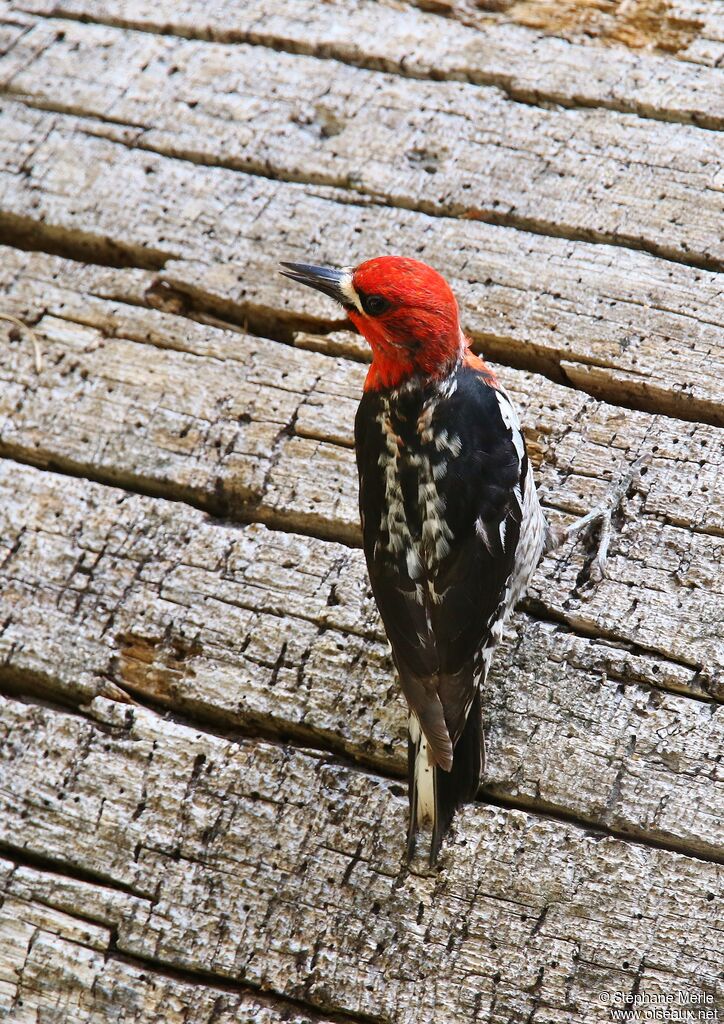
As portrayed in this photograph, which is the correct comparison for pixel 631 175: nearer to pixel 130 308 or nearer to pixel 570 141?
pixel 570 141

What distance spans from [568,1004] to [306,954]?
673 mm

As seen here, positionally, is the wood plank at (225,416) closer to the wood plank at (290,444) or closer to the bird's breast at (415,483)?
the wood plank at (290,444)

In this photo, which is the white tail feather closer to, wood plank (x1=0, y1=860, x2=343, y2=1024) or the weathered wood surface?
the weathered wood surface

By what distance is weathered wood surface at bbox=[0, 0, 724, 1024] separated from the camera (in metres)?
2.48

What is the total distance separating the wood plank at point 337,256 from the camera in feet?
10.1

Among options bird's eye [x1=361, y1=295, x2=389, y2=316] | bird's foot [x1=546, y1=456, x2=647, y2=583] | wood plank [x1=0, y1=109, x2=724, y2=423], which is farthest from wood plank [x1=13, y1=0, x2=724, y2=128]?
bird's foot [x1=546, y1=456, x2=647, y2=583]

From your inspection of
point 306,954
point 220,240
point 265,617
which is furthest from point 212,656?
point 220,240

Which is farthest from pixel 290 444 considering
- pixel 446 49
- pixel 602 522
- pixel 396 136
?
pixel 446 49

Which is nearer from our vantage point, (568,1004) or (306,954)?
(568,1004)

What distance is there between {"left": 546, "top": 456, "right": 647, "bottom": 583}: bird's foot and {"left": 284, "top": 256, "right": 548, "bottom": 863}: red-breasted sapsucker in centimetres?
7

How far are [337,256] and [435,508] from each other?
1165 millimetres

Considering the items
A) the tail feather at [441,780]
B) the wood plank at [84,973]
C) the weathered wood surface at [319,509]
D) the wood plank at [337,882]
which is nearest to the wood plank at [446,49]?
the weathered wood surface at [319,509]

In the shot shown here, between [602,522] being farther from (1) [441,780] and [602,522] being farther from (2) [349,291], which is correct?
(2) [349,291]

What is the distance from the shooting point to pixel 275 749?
8.95 feet
